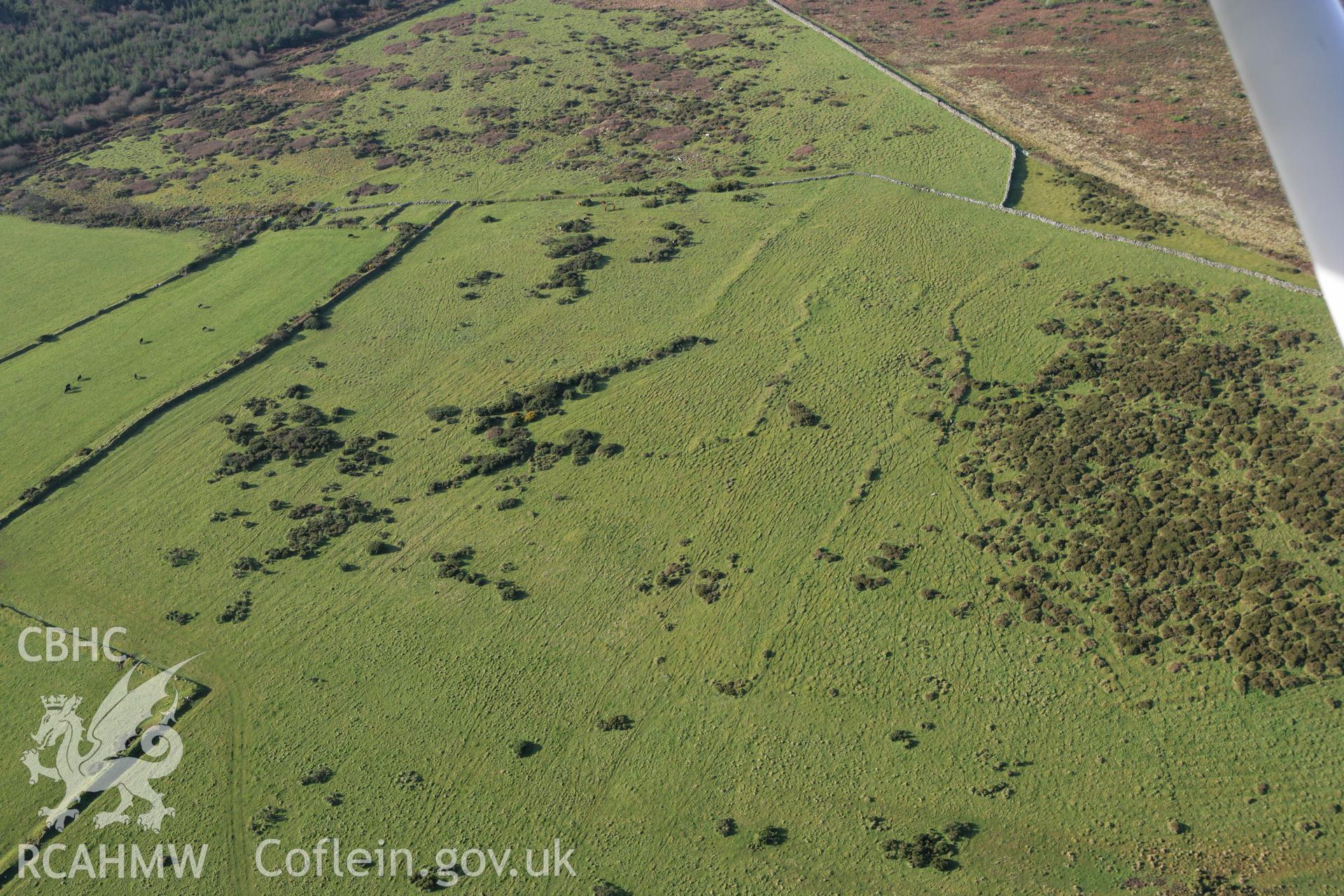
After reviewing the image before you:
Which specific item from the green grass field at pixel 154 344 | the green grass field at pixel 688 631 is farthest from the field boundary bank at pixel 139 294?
the green grass field at pixel 688 631

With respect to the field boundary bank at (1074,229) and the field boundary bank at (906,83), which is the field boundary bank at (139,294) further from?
the field boundary bank at (906,83)

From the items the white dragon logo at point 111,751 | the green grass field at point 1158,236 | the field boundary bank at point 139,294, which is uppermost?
the green grass field at point 1158,236

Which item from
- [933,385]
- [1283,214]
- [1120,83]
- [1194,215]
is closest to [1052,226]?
[1194,215]

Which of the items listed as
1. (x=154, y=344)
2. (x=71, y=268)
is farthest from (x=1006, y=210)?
(x=71, y=268)

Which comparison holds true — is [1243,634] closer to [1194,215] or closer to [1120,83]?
[1194,215]

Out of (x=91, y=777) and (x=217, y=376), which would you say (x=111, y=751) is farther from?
(x=217, y=376)

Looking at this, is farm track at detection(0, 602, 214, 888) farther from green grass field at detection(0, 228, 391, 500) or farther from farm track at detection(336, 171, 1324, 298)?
farm track at detection(336, 171, 1324, 298)

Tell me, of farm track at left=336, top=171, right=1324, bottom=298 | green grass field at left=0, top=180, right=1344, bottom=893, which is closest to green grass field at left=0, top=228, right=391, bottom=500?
green grass field at left=0, top=180, right=1344, bottom=893
